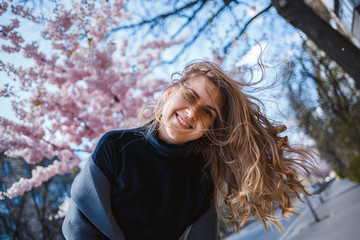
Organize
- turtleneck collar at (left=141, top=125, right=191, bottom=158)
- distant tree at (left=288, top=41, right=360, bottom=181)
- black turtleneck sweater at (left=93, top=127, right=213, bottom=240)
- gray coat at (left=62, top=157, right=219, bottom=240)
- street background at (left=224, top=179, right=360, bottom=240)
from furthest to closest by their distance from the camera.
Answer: street background at (left=224, top=179, right=360, bottom=240) → distant tree at (left=288, top=41, right=360, bottom=181) → turtleneck collar at (left=141, top=125, right=191, bottom=158) → black turtleneck sweater at (left=93, top=127, right=213, bottom=240) → gray coat at (left=62, top=157, right=219, bottom=240)

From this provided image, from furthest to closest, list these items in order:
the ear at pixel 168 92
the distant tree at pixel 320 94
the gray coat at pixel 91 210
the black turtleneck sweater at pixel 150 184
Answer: the distant tree at pixel 320 94 < the ear at pixel 168 92 < the black turtleneck sweater at pixel 150 184 < the gray coat at pixel 91 210

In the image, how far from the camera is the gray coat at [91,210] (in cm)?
127

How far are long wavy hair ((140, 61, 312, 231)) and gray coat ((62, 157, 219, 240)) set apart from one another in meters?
0.50

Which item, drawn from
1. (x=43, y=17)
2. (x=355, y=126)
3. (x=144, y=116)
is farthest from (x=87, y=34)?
(x=355, y=126)

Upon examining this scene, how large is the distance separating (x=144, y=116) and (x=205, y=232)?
0.82 metres

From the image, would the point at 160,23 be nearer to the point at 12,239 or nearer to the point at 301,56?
the point at 301,56

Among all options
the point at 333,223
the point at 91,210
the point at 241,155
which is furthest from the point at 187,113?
the point at 333,223

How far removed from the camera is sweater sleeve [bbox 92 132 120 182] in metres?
1.36

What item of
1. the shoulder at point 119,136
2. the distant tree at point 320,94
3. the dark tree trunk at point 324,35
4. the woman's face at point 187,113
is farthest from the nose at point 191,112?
the dark tree trunk at point 324,35

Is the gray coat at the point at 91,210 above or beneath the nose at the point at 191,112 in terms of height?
beneath

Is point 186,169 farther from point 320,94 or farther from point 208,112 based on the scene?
point 320,94

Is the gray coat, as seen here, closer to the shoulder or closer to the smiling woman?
the smiling woman

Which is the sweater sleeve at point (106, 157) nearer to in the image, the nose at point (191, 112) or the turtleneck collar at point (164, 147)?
the turtleneck collar at point (164, 147)

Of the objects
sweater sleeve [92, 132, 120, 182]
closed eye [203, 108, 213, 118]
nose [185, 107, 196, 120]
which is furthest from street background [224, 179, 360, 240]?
sweater sleeve [92, 132, 120, 182]
